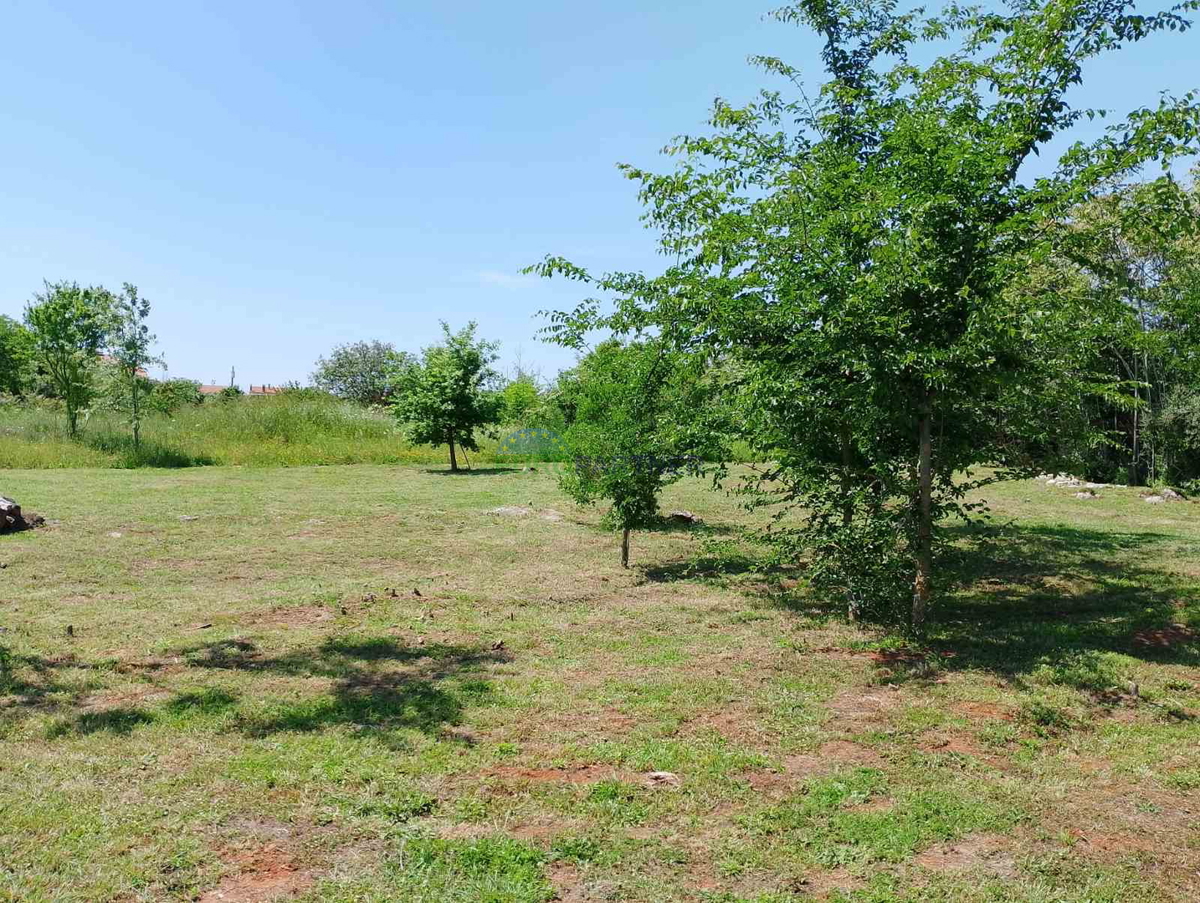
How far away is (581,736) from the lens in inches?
173

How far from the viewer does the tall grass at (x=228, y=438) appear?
2156 centimetres

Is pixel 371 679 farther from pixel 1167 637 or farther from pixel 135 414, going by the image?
pixel 135 414

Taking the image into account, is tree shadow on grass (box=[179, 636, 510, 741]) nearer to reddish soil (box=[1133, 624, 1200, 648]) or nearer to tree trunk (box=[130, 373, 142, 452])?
reddish soil (box=[1133, 624, 1200, 648])

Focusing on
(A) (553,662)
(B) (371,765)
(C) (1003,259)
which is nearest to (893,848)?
(B) (371,765)

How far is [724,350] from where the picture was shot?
6.35 meters

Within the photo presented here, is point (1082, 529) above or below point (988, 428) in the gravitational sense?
below

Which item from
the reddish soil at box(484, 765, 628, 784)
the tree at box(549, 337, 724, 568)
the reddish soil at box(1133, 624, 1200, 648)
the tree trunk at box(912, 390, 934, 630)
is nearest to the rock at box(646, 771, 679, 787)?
the reddish soil at box(484, 765, 628, 784)

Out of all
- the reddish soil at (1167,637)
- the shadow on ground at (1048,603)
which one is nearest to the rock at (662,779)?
the shadow on ground at (1048,603)

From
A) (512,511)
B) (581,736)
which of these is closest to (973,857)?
(581,736)

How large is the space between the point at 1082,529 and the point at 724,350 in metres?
8.70

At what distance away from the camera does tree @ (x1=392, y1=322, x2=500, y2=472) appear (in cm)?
2056

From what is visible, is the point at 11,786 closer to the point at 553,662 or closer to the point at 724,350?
the point at 553,662

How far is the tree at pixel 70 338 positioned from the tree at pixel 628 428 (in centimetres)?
1812

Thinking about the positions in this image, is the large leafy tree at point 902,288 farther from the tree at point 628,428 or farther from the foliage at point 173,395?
the foliage at point 173,395
